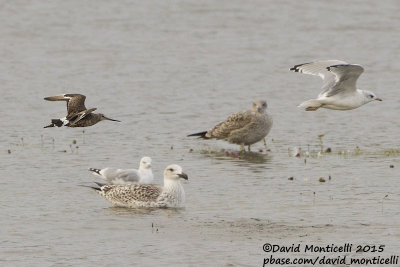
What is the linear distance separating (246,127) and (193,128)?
2.19 metres

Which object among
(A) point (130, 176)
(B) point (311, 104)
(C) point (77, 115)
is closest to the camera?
(A) point (130, 176)

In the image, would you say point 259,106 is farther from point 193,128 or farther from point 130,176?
point 130,176

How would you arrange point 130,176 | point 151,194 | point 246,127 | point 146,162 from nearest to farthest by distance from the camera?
→ 1. point 151,194
2. point 146,162
3. point 130,176
4. point 246,127

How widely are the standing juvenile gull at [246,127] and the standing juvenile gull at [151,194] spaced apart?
4.39 meters

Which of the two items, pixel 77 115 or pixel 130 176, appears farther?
pixel 77 115

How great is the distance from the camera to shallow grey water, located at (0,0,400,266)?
1126 centimetres

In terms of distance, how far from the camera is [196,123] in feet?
65.8

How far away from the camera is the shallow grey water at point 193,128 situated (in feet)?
36.9

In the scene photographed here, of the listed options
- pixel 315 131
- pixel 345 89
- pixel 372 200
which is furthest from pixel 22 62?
pixel 372 200

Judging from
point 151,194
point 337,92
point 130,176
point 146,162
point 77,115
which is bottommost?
point 151,194

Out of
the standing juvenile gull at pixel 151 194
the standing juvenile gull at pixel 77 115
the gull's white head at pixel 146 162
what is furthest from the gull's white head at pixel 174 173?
the standing juvenile gull at pixel 77 115

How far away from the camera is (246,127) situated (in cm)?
1753

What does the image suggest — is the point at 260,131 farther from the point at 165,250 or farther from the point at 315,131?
the point at 165,250

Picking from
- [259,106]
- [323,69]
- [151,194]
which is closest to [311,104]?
[323,69]
